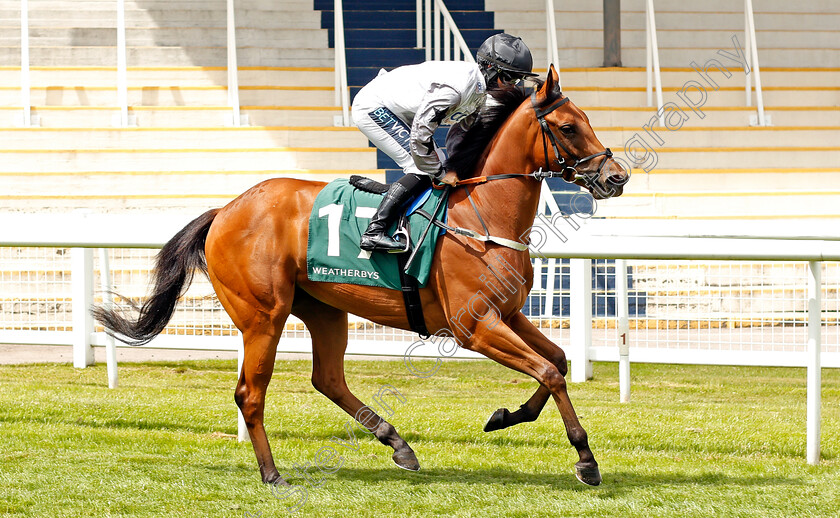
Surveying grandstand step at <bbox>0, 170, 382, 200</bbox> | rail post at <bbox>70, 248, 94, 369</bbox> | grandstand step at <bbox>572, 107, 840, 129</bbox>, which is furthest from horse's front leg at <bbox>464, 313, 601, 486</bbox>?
grandstand step at <bbox>572, 107, 840, 129</bbox>

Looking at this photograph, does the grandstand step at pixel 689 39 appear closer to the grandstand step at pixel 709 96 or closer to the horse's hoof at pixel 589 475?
the grandstand step at pixel 709 96

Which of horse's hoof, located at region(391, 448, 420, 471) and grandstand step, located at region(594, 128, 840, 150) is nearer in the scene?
horse's hoof, located at region(391, 448, 420, 471)

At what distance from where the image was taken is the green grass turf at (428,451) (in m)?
3.80

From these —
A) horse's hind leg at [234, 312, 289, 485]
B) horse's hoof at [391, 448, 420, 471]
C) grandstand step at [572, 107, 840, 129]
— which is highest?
grandstand step at [572, 107, 840, 129]

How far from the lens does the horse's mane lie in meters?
4.30

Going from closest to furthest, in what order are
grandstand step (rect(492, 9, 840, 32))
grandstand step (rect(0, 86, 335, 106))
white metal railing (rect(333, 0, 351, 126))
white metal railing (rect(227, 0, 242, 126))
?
white metal railing (rect(227, 0, 242, 126)), white metal railing (rect(333, 0, 351, 126)), grandstand step (rect(0, 86, 335, 106)), grandstand step (rect(492, 9, 840, 32))

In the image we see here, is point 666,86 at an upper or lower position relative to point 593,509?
upper

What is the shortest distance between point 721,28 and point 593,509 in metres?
12.3

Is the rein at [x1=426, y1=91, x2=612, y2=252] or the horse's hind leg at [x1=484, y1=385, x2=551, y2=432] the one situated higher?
the rein at [x1=426, y1=91, x2=612, y2=252]

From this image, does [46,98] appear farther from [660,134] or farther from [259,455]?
[259,455]

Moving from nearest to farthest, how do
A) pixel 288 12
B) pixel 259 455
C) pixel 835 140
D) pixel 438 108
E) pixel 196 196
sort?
pixel 438 108
pixel 259 455
pixel 196 196
pixel 835 140
pixel 288 12

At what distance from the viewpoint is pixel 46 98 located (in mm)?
12914

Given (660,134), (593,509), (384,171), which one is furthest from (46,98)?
(593,509)

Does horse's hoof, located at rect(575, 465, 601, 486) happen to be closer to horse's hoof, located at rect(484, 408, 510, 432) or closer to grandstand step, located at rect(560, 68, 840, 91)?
horse's hoof, located at rect(484, 408, 510, 432)
